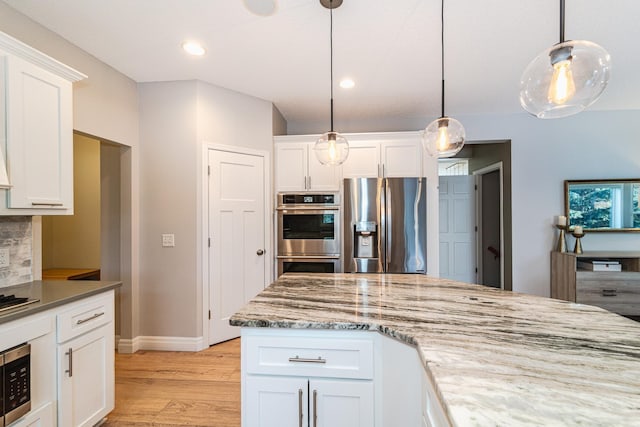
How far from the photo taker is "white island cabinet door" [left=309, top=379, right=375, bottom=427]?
122cm

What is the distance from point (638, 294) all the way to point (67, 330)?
507cm

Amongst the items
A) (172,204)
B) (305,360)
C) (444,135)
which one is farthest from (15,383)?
(444,135)

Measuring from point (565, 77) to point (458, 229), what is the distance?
12.5ft

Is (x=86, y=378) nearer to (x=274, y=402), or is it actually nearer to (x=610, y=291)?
(x=274, y=402)

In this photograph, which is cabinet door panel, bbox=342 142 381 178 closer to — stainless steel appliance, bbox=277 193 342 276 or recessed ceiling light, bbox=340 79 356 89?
stainless steel appliance, bbox=277 193 342 276

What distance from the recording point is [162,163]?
2955 millimetres

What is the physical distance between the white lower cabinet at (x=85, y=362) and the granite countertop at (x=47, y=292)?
0.19 ft

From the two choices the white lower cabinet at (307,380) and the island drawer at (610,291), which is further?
the island drawer at (610,291)

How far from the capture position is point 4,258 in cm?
182

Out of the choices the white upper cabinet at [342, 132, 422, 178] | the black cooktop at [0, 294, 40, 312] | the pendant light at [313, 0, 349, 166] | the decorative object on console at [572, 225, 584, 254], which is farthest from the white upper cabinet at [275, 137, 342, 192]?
the decorative object on console at [572, 225, 584, 254]

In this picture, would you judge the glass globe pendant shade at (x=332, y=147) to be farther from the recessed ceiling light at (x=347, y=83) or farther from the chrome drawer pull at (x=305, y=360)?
the chrome drawer pull at (x=305, y=360)

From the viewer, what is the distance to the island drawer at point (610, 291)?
10.7 feet

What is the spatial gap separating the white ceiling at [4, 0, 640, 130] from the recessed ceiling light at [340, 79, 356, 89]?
8cm

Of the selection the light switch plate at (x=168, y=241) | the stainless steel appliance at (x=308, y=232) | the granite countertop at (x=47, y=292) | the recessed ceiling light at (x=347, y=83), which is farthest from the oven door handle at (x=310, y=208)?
the granite countertop at (x=47, y=292)
